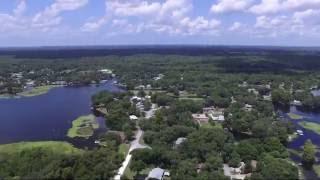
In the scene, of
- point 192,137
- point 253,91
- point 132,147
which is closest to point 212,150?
point 192,137

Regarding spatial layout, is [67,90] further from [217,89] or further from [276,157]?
[276,157]

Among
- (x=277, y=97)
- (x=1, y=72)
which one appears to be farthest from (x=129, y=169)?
(x=1, y=72)

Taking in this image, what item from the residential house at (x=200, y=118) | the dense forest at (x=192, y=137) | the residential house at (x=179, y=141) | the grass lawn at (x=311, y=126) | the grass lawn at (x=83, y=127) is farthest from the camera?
the residential house at (x=200, y=118)

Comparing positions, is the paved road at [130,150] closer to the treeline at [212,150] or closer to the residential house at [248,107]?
the treeline at [212,150]

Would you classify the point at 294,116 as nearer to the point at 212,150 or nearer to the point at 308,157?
the point at 308,157

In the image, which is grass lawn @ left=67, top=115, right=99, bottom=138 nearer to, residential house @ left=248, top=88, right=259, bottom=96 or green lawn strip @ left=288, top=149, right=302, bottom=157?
green lawn strip @ left=288, top=149, right=302, bottom=157

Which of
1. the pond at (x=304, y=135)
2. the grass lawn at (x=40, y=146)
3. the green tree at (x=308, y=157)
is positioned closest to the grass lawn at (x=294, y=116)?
the pond at (x=304, y=135)
